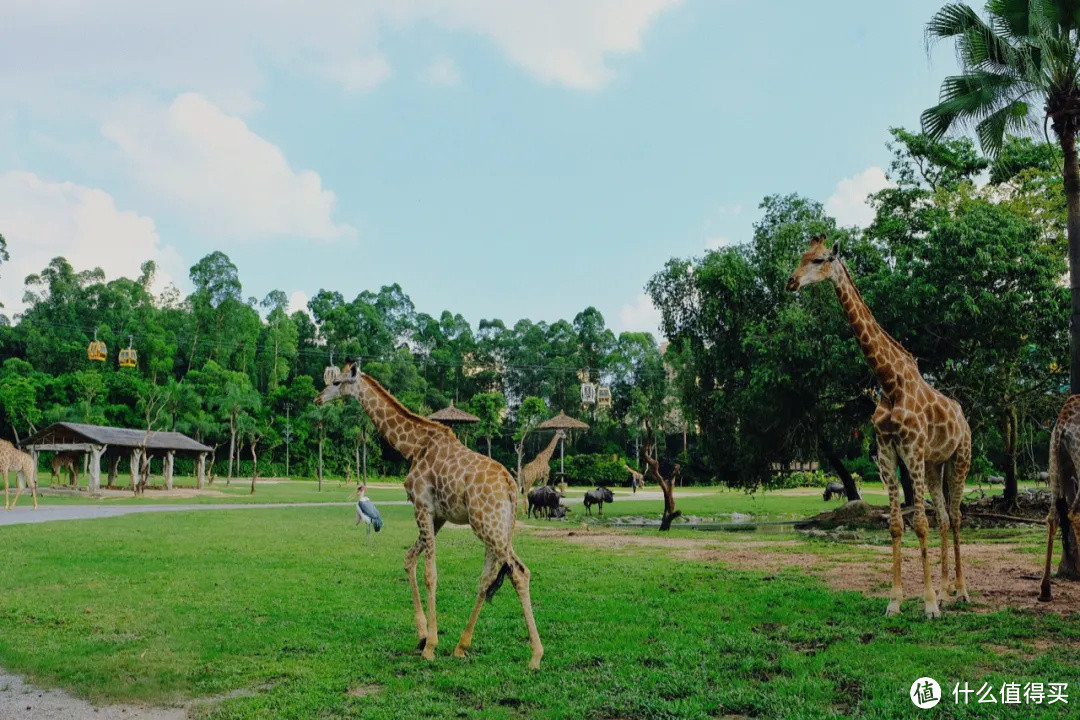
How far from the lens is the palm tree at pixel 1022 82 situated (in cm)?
1101

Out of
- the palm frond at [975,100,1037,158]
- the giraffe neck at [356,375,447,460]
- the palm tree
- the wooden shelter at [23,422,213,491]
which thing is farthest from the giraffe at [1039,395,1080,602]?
the wooden shelter at [23,422,213,491]

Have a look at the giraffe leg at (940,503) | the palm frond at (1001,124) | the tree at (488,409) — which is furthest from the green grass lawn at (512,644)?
the tree at (488,409)

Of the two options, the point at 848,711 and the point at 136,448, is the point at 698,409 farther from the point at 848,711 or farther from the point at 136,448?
the point at 136,448

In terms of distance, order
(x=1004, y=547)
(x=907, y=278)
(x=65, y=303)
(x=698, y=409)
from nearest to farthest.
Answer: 1. (x=1004, y=547)
2. (x=907, y=278)
3. (x=698, y=409)
4. (x=65, y=303)

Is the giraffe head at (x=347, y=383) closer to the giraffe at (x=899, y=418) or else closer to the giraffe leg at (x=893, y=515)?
the giraffe at (x=899, y=418)

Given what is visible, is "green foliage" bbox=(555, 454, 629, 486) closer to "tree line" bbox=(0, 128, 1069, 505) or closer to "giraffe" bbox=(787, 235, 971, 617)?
"tree line" bbox=(0, 128, 1069, 505)

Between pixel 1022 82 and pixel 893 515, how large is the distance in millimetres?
7472

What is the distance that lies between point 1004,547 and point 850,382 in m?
6.69

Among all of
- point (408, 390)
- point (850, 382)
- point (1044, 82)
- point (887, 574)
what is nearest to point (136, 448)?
point (408, 390)

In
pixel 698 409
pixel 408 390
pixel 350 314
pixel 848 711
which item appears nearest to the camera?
pixel 848 711

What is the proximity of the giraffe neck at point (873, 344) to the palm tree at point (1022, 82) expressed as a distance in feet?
9.74

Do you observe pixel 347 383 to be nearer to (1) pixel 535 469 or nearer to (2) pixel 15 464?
(1) pixel 535 469

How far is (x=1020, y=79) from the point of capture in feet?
38.9

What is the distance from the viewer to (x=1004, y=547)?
15.5 meters
